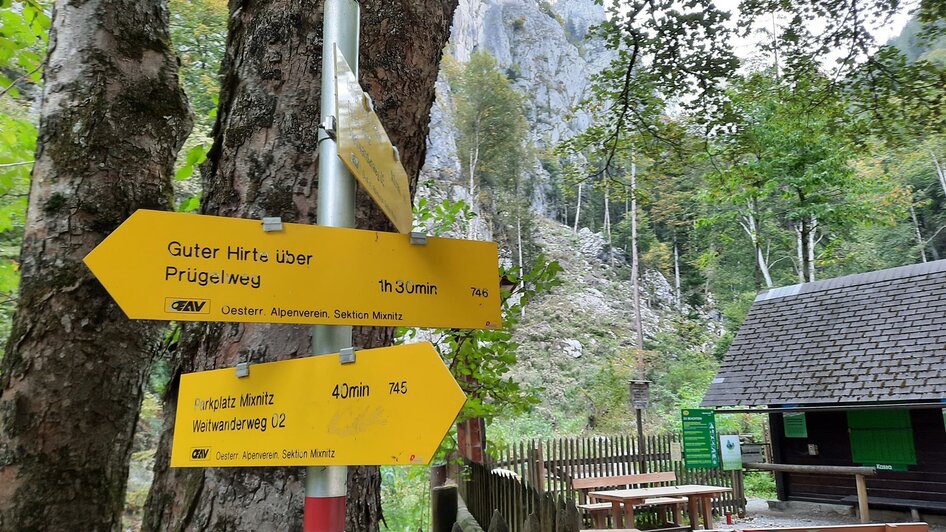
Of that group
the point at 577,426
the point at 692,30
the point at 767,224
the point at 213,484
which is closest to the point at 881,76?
the point at 692,30

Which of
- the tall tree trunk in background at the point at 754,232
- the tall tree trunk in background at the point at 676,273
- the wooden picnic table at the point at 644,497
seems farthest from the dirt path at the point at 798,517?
the tall tree trunk in background at the point at 676,273

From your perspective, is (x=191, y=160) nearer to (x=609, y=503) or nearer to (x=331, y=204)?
(x=331, y=204)

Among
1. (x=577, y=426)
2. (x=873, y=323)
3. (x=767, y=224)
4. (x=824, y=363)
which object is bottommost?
(x=577, y=426)

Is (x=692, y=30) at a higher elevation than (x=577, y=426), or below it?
higher

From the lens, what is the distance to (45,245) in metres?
2.28

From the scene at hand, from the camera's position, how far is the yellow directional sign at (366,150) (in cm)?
112

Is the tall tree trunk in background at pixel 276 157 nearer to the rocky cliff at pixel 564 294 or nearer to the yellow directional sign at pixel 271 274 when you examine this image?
the yellow directional sign at pixel 271 274

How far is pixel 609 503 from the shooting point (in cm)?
1105

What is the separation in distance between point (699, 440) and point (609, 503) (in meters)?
2.12

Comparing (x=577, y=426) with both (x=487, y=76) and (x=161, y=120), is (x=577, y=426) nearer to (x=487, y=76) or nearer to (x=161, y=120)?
(x=487, y=76)

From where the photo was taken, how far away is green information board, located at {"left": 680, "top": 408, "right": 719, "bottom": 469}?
36.8 ft

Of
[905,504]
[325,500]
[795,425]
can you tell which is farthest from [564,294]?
[325,500]

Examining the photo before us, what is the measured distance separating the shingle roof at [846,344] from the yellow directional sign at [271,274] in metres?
11.2

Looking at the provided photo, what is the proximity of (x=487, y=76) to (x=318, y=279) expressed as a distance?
131 feet
